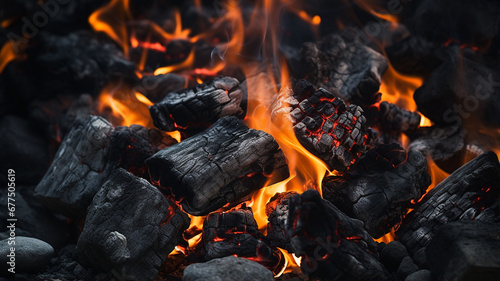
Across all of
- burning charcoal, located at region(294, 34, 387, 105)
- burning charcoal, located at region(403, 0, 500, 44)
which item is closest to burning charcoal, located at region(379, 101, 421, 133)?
burning charcoal, located at region(294, 34, 387, 105)

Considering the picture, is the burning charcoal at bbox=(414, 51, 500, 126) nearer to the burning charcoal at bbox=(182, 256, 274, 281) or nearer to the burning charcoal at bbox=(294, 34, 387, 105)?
the burning charcoal at bbox=(294, 34, 387, 105)

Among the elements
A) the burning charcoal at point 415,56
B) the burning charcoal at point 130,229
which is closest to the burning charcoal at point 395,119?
the burning charcoal at point 415,56

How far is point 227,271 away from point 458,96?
2679mm

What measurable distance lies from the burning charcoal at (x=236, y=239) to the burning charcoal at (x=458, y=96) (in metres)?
2.11

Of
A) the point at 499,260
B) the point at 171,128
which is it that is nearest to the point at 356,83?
the point at 171,128

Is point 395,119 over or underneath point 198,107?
underneath

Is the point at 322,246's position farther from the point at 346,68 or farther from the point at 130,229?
the point at 346,68

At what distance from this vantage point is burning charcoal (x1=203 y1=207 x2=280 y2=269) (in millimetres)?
2703

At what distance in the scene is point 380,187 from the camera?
9.97 ft

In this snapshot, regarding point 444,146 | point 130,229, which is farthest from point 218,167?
point 444,146

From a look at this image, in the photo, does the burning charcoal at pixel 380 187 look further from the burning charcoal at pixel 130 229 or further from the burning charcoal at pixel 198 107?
the burning charcoal at pixel 130 229

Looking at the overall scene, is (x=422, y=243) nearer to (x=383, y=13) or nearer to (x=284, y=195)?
(x=284, y=195)

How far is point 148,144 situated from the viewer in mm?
3301

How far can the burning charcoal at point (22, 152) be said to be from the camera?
3.97 m
